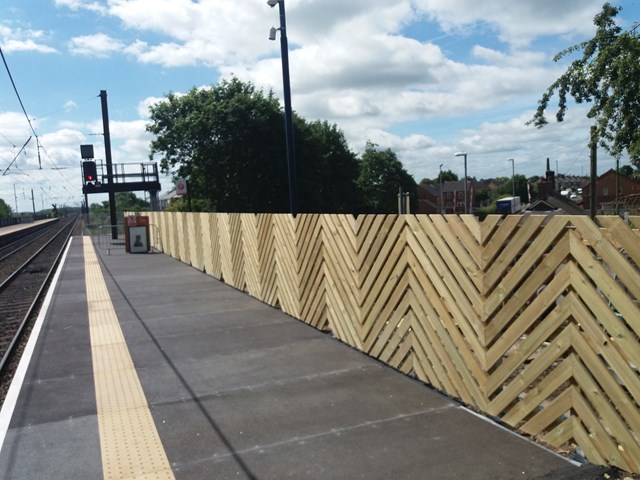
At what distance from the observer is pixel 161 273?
1692 centimetres

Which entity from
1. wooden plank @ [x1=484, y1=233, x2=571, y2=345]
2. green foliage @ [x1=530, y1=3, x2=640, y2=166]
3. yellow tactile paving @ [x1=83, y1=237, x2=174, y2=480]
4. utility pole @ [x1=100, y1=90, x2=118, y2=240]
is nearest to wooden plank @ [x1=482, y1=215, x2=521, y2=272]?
wooden plank @ [x1=484, y1=233, x2=571, y2=345]

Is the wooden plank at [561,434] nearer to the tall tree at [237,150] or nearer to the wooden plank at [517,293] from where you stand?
the wooden plank at [517,293]

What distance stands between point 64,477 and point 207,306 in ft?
22.6

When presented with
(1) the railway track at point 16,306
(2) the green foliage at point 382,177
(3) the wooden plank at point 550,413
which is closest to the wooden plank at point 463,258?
(3) the wooden plank at point 550,413

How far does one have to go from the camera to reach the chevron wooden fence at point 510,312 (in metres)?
3.81

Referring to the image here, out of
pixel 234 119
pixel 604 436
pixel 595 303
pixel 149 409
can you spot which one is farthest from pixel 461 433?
pixel 234 119

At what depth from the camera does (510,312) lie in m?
4.64

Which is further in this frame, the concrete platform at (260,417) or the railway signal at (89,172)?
the railway signal at (89,172)

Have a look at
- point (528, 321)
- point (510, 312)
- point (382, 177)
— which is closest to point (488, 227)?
point (510, 312)

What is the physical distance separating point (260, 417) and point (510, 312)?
91.5 inches

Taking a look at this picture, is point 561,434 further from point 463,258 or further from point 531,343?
point 463,258

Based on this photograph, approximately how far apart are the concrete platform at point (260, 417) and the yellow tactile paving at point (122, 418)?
42 millimetres

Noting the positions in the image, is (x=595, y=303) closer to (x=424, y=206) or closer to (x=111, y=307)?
(x=111, y=307)

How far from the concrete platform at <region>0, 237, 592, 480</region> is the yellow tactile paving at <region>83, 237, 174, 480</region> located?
42mm
